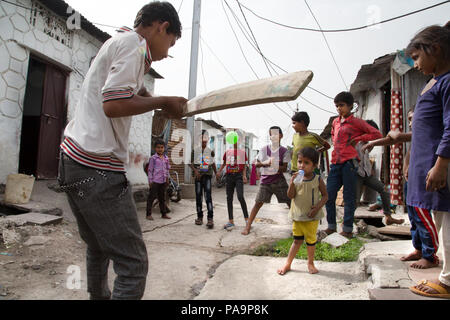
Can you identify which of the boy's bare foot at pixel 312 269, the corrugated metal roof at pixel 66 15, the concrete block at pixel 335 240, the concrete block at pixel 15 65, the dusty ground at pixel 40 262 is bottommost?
the dusty ground at pixel 40 262

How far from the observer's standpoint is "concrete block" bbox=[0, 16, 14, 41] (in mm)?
4688

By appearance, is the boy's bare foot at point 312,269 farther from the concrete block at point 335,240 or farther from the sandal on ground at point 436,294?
the sandal on ground at point 436,294

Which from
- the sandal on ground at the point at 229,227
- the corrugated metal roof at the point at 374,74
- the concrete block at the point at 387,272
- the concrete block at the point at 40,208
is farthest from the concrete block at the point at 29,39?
the corrugated metal roof at the point at 374,74

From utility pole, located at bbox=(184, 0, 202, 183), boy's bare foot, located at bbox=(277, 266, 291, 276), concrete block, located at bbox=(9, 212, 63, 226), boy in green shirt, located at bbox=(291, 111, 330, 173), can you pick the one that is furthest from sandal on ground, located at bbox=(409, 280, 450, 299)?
utility pole, located at bbox=(184, 0, 202, 183)

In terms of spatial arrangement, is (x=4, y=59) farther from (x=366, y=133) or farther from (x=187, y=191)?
(x=366, y=133)

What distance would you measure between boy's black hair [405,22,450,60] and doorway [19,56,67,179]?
21.0ft

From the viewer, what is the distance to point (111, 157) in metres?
1.34

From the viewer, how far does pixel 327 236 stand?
3533 millimetres

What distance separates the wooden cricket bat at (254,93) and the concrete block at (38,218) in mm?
3230

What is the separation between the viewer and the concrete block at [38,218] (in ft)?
12.0

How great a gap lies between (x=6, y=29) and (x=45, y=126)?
189 centimetres

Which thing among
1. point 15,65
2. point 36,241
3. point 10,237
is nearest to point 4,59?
point 15,65

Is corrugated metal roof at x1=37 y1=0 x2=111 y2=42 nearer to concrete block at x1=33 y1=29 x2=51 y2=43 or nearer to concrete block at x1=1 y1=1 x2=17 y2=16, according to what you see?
concrete block at x1=33 y1=29 x2=51 y2=43
